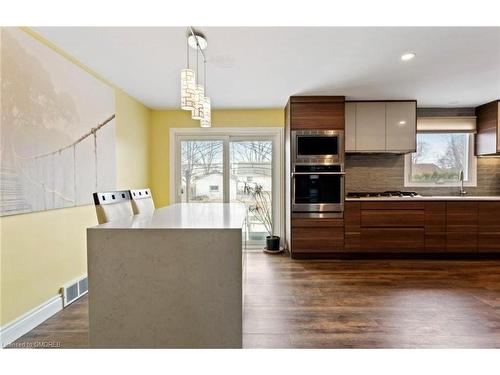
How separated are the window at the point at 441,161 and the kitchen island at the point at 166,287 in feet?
12.6

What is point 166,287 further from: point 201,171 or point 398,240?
point 398,240

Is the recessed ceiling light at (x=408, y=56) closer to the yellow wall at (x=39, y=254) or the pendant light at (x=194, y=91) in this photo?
the pendant light at (x=194, y=91)

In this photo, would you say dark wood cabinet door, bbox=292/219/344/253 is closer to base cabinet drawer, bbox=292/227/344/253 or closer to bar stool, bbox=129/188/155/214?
base cabinet drawer, bbox=292/227/344/253

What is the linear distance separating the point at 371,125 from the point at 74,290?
4.09 m

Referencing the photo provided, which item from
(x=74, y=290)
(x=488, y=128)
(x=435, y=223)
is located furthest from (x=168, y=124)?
(x=488, y=128)

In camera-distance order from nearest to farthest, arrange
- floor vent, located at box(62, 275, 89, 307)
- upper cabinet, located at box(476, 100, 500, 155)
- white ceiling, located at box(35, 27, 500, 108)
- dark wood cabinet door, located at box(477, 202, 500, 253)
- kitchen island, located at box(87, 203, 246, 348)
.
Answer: kitchen island, located at box(87, 203, 246, 348)
white ceiling, located at box(35, 27, 500, 108)
floor vent, located at box(62, 275, 89, 307)
dark wood cabinet door, located at box(477, 202, 500, 253)
upper cabinet, located at box(476, 100, 500, 155)

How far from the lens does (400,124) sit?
3861 mm

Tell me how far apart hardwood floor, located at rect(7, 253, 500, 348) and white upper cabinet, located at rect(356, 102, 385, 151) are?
1684mm

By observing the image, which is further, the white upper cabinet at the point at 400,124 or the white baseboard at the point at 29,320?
the white upper cabinet at the point at 400,124

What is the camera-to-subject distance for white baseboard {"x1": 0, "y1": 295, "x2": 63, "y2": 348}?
1850 mm

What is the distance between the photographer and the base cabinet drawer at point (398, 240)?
12.0ft

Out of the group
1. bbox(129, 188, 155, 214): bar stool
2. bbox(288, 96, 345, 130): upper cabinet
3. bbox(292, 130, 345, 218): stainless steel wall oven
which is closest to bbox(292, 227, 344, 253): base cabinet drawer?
bbox(292, 130, 345, 218): stainless steel wall oven

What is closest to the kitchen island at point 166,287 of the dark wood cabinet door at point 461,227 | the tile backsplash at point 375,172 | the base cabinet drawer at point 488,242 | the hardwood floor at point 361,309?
the hardwood floor at point 361,309
